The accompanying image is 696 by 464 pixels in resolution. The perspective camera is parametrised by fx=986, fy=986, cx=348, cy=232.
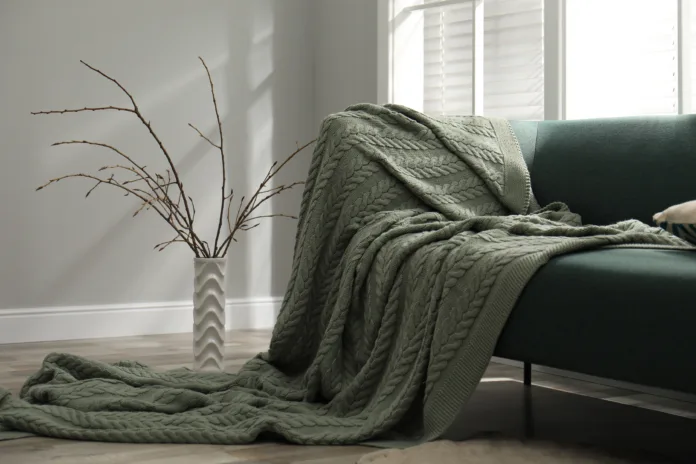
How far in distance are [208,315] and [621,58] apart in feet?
5.01

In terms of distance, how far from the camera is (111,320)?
387 cm

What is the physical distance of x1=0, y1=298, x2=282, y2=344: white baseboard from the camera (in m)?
3.68

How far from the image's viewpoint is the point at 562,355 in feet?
6.33

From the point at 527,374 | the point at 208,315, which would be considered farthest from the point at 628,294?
the point at 208,315

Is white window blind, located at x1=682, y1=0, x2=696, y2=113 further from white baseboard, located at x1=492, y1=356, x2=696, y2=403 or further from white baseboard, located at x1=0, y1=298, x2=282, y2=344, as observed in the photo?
white baseboard, located at x1=0, y1=298, x2=282, y2=344

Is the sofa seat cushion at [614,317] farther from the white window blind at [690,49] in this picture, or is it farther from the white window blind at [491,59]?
the white window blind at [491,59]

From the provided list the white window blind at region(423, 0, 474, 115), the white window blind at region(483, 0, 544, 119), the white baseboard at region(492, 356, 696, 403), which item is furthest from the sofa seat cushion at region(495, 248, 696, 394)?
the white window blind at region(423, 0, 474, 115)

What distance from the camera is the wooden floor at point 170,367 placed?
1.99 metres

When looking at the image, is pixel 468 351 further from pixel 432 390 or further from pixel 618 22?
pixel 618 22

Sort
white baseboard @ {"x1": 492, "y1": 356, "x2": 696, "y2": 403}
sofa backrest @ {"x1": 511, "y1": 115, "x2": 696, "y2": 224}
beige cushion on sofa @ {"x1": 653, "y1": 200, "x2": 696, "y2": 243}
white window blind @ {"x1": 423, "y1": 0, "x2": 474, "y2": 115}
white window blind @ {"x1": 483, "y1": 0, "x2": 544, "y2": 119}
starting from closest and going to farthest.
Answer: beige cushion on sofa @ {"x1": 653, "y1": 200, "x2": 696, "y2": 243} → sofa backrest @ {"x1": 511, "y1": 115, "x2": 696, "y2": 224} → white baseboard @ {"x1": 492, "y1": 356, "x2": 696, "y2": 403} → white window blind @ {"x1": 483, "y1": 0, "x2": 544, "y2": 119} → white window blind @ {"x1": 423, "y1": 0, "x2": 474, "y2": 115}

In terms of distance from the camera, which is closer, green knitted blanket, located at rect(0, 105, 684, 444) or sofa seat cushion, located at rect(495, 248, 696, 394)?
sofa seat cushion, located at rect(495, 248, 696, 394)

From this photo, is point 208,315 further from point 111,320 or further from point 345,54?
point 345,54

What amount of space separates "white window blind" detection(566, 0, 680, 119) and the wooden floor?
868 mm

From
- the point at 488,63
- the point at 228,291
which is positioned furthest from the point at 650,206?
the point at 228,291
